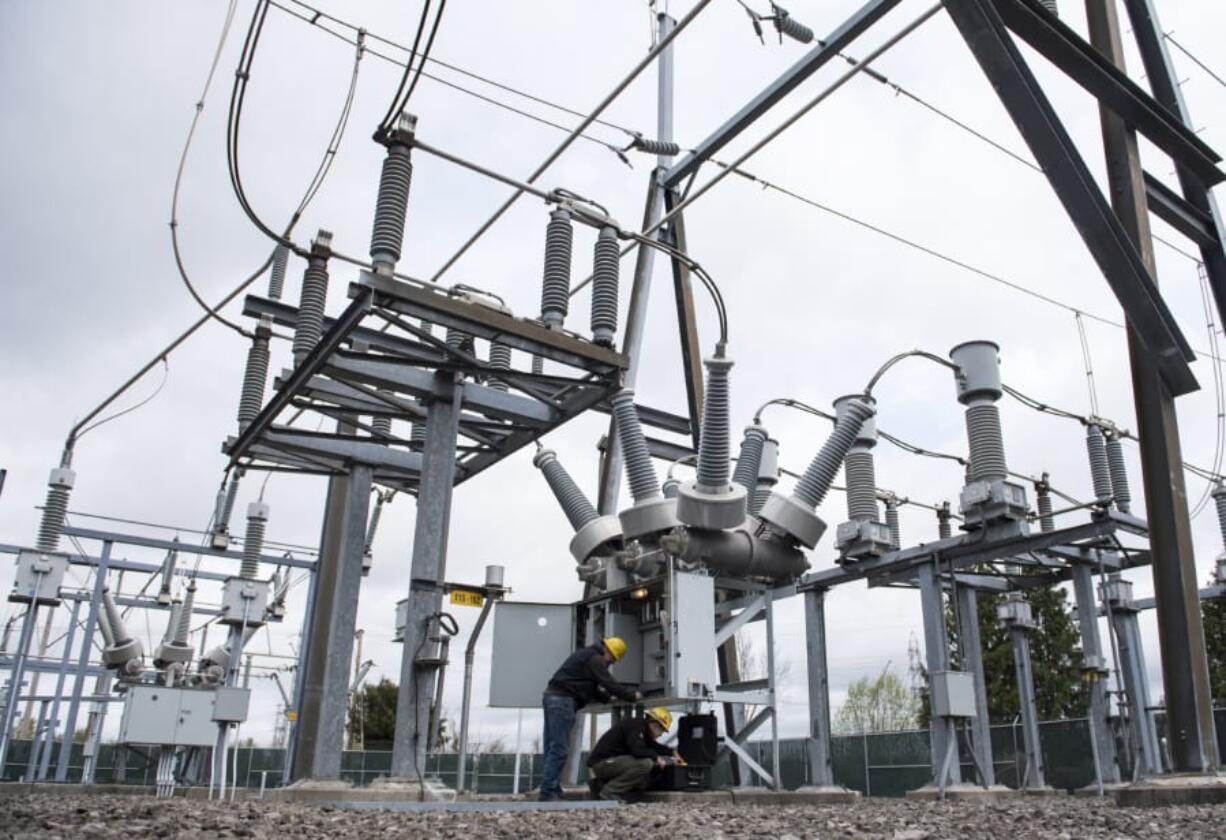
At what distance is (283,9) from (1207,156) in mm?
7534

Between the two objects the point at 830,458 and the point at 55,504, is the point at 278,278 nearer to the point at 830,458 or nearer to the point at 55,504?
the point at 55,504

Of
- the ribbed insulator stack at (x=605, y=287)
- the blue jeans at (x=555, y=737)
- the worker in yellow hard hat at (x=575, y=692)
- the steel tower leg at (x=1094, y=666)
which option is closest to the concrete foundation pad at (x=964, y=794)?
the steel tower leg at (x=1094, y=666)

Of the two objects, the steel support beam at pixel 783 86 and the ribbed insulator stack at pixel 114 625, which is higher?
the steel support beam at pixel 783 86

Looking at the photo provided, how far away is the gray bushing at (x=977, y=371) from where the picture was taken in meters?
10.7

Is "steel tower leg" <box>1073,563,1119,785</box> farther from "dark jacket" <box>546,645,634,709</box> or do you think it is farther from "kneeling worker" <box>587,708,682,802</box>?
"dark jacket" <box>546,645,634,709</box>

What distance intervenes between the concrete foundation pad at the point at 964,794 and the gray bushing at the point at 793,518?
3.34 meters

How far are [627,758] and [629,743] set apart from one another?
0.36 feet

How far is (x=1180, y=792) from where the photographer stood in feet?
19.6

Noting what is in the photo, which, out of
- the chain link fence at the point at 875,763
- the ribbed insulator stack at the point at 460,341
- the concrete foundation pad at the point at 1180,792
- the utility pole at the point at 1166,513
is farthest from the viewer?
the chain link fence at the point at 875,763

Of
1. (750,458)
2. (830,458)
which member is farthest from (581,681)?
(830,458)

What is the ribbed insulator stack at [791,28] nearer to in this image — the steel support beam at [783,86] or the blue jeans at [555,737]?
the steel support beam at [783,86]

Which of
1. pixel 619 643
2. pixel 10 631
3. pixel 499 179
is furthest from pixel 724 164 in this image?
pixel 10 631

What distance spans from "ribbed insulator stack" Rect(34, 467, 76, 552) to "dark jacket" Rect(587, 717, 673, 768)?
25.1 ft

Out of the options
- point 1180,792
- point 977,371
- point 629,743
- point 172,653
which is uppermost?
point 977,371
